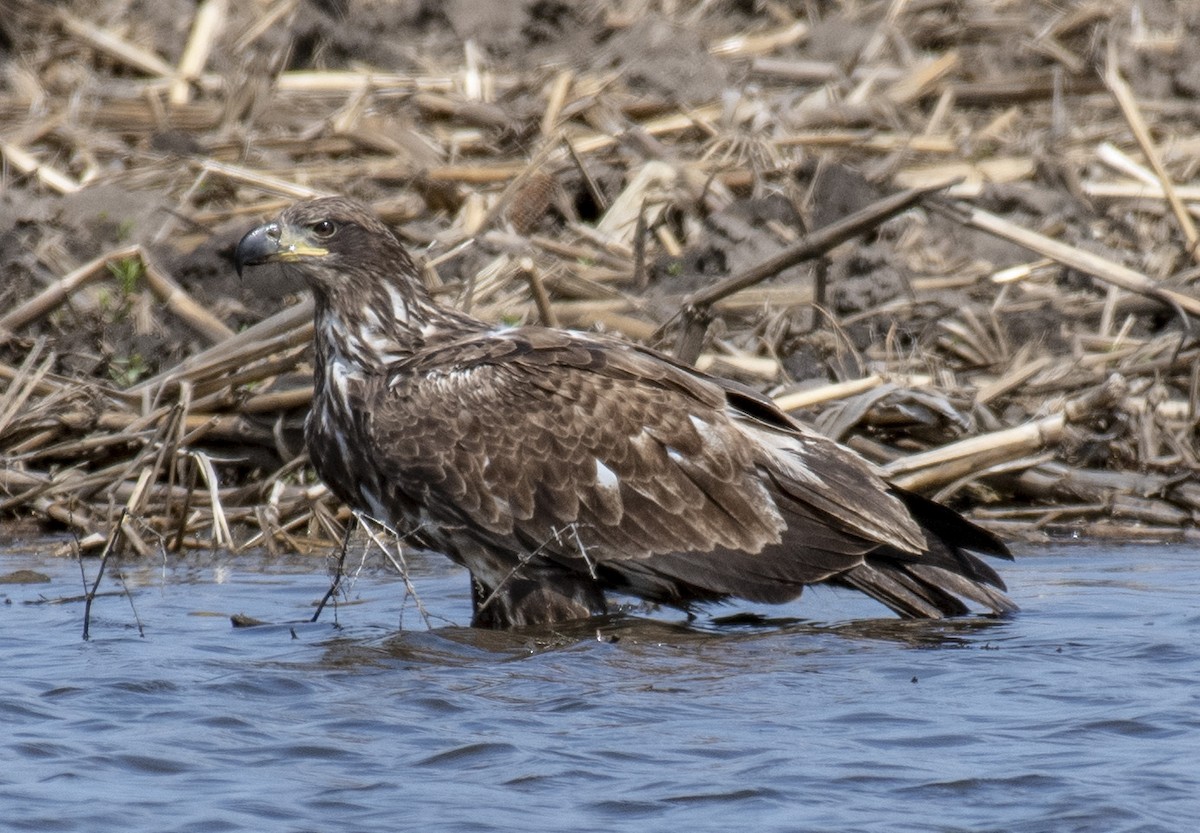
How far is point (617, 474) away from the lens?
6285 mm

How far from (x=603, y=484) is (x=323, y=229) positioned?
4.32ft

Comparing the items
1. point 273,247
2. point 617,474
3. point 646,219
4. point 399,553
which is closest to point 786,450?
point 617,474

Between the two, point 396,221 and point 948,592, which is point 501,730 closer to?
point 948,592

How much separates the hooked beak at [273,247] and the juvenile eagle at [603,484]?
0.04m

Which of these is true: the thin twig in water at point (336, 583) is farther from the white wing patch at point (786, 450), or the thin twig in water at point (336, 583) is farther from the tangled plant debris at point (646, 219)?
the white wing patch at point (786, 450)

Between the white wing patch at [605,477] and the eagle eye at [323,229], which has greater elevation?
the eagle eye at [323,229]

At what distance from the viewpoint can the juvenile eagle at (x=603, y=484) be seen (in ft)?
20.3

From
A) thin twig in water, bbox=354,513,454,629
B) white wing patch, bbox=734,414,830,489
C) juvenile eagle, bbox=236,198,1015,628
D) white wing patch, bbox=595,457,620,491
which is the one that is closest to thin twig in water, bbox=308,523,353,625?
thin twig in water, bbox=354,513,454,629

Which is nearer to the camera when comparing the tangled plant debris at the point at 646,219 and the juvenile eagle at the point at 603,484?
the juvenile eagle at the point at 603,484

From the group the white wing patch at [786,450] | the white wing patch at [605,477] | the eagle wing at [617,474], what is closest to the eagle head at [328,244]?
the eagle wing at [617,474]

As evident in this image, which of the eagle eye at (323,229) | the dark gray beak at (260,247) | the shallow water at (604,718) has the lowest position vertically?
the shallow water at (604,718)

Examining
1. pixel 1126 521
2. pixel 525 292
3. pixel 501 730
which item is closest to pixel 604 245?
pixel 525 292

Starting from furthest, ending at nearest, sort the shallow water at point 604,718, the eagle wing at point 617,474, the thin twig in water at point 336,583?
the eagle wing at point 617,474
the thin twig in water at point 336,583
the shallow water at point 604,718

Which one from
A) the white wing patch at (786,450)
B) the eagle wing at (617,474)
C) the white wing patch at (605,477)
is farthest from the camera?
the white wing patch at (786,450)
